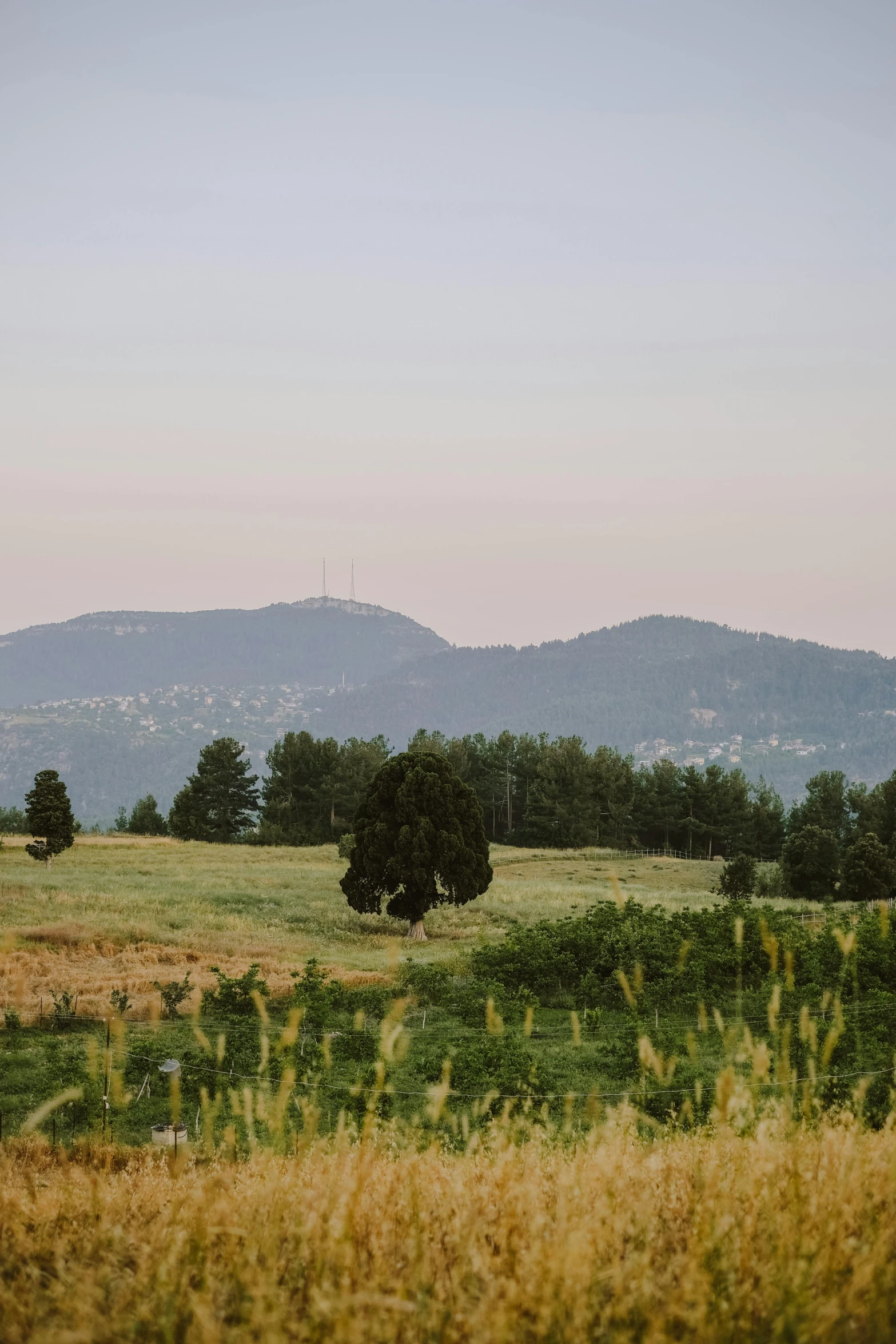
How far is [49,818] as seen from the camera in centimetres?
4884

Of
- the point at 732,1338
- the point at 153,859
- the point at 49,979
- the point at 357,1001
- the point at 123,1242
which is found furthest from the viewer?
the point at 153,859

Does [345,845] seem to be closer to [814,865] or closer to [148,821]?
[814,865]

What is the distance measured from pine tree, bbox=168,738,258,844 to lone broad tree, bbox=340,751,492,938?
178ft

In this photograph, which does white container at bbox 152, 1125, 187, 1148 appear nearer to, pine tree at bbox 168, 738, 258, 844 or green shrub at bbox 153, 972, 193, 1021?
green shrub at bbox 153, 972, 193, 1021

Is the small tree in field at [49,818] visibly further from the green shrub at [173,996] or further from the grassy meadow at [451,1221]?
the grassy meadow at [451,1221]

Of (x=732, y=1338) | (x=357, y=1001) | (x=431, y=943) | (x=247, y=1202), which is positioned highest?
(x=732, y=1338)

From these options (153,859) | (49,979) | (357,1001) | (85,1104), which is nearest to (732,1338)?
(85,1104)

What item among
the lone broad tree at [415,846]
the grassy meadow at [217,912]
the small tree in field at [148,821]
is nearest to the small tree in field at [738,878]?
the grassy meadow at [217,912]

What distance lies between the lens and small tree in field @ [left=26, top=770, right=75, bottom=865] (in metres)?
48.5

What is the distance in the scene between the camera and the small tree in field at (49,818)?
48469 millimetres

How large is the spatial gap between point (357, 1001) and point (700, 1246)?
16425 millimetres

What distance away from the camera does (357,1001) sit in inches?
763

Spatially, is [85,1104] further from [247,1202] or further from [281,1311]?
[281,1311]

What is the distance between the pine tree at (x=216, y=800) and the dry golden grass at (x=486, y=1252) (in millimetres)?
86838
